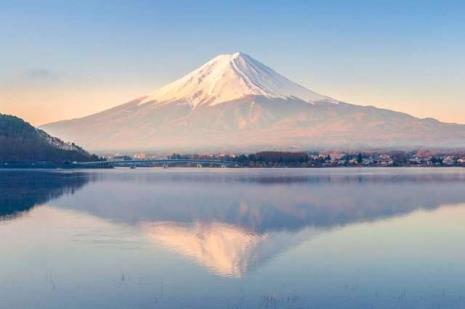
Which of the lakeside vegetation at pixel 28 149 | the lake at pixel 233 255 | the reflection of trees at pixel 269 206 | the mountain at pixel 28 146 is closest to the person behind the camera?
the lake at pixel 233 255

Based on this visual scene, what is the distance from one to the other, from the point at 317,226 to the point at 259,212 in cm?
292

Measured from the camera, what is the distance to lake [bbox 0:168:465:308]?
6953 mm

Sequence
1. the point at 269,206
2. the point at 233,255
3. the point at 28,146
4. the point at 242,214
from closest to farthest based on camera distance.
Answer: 1. the point at 233,255
2. the point at 242,214
3. the point at 269,206
4. the point at 28,146

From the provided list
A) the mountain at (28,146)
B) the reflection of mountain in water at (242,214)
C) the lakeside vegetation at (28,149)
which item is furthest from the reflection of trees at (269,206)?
the mountain at (28,146)

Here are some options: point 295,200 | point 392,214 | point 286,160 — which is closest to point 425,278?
point 392,214

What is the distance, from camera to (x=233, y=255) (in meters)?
9.52

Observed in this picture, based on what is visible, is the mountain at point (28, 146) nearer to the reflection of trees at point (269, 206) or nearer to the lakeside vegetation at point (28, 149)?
the lakeside vegetation at point (28, 149)

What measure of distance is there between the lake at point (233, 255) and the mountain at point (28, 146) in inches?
1592

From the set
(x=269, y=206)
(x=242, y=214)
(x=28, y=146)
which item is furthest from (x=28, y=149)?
(x=242, y=214)

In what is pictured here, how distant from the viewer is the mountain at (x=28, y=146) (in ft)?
184

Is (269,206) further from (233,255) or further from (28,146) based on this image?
(28,146)

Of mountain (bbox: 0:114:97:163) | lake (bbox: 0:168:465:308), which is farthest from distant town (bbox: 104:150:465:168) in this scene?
lake (bbox: 0:168:465:308)

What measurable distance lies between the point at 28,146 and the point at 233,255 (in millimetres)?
51677

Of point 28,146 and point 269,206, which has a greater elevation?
point 28,146
